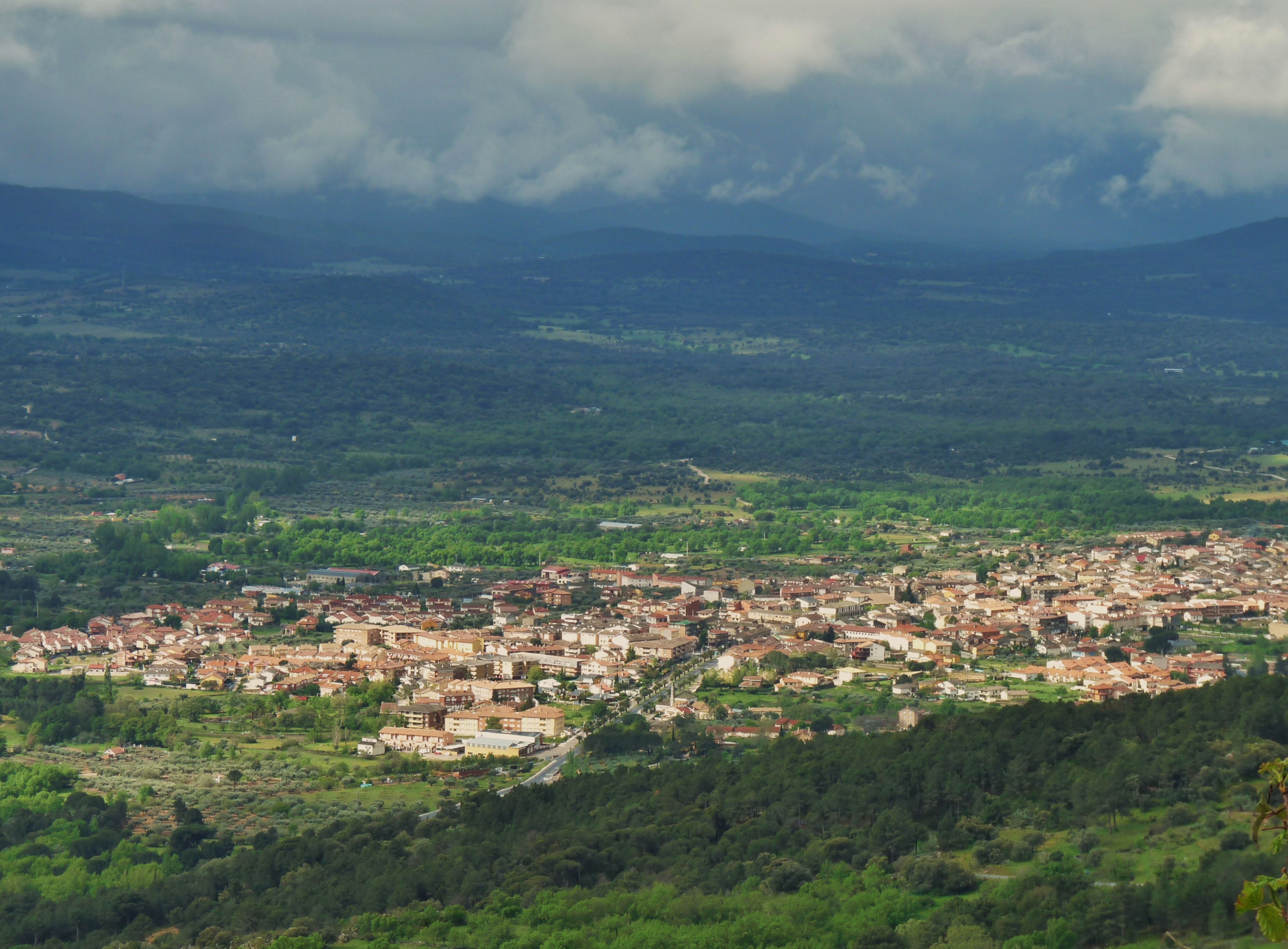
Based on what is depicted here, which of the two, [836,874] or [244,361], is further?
[244,361]

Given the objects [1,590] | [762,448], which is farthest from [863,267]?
[1,590]

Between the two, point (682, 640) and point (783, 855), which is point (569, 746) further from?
point (682, 640)

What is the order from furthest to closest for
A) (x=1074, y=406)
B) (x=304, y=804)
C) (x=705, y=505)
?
1. (x=1074, y=406)
2. (x=705, y=505)
3. (x=304, y=804)

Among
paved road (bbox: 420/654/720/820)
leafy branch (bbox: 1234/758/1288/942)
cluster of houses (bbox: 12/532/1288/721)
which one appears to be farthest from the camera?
cluster of houses (bbox: 12/532/1288/721)

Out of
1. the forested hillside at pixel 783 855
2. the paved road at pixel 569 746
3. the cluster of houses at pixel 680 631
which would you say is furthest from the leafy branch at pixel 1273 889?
the cluster of houses at pixel 680 631

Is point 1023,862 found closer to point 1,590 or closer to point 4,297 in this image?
point 1,590

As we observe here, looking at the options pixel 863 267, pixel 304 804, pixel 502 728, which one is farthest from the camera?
pixel 863 267

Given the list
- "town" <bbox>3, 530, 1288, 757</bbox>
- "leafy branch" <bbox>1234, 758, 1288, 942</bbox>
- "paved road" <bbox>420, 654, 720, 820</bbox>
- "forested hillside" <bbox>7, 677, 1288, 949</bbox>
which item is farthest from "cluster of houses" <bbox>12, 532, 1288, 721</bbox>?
"leafy branch" <bbox>1234, 758, 1288, 942</bbox>

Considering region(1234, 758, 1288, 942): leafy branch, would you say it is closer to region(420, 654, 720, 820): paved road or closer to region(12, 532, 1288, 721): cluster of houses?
region(420, 654, 720, 820): paved road

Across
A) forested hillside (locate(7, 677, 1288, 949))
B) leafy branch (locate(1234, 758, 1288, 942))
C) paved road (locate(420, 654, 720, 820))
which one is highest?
leafy branch (locate(1234, 758, 1288, 942))
